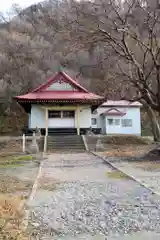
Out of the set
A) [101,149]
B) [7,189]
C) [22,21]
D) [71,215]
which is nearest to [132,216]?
[71,215]

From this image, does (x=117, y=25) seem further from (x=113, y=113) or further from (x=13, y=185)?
(x=113, y=113)

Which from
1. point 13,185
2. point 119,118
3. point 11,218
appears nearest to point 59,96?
point 119,118

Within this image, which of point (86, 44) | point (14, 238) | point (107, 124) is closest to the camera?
point (14, 238)

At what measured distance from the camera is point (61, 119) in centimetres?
3041

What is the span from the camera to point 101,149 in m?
22.1

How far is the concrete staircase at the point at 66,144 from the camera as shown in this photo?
23.4 metres

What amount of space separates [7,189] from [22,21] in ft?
159

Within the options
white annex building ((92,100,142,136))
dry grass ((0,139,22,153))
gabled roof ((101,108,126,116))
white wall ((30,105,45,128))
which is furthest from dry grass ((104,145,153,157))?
white annex building ((92,100,142,136))

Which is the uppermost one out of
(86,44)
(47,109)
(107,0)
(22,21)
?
(22,21)

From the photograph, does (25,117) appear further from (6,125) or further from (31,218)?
(31,218)

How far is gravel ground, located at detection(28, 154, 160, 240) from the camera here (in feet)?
15.5

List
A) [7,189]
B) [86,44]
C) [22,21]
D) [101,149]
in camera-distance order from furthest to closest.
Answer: [22,21] < [101,149] < [86,44] < [7,189]

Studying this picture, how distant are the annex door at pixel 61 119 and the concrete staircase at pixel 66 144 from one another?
4.50 m

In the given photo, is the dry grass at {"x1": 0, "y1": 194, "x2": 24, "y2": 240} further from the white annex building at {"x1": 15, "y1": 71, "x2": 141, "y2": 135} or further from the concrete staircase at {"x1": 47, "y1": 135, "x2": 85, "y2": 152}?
the white annex building at {"x1": 15, "y1": 71, "x2": 141, "y2": 135}
